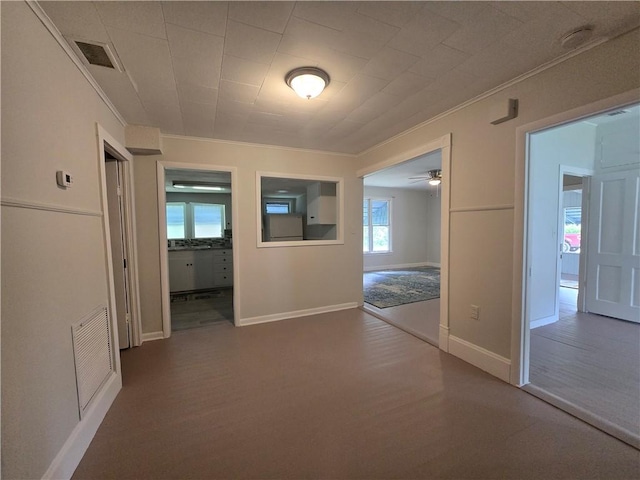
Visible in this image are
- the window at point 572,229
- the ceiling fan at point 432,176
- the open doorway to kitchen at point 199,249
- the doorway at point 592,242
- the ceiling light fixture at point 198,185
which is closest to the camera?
the doorway at point 592,242

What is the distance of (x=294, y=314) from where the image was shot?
3.93 metres

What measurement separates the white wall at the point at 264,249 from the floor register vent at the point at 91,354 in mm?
1233

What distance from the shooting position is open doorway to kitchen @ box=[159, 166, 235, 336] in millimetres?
4285

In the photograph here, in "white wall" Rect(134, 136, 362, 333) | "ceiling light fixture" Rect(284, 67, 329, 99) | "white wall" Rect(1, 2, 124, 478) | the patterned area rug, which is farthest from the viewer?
the patterned area rug

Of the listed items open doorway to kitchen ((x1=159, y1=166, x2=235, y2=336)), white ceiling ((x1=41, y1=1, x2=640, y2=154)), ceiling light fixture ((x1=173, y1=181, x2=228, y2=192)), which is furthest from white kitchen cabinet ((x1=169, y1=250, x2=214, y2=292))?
white ceiling ((x1=41, y1=1, x2=640, y2=154))

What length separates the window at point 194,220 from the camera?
20.8 ft

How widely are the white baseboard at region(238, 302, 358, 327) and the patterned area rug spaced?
0.59 m

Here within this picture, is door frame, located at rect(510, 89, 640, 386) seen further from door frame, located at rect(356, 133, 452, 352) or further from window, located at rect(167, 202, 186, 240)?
window, located at rect(167, 202, 186, 240)

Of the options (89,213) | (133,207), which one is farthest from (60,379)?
(133,207)

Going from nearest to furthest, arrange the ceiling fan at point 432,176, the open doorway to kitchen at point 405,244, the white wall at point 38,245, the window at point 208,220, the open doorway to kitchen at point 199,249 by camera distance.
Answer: the white wall at point 38,245 < the open doorway to kitchen at point 405,244 < the open doorway to kitchen at point 199,249 < the ceiling fan at point 432,176 < the window at point 208,220

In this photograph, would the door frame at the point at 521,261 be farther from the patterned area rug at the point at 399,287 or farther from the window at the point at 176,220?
the window at the point at 176,220

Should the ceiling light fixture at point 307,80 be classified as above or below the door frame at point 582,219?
above

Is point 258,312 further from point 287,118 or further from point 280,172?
point 287,118

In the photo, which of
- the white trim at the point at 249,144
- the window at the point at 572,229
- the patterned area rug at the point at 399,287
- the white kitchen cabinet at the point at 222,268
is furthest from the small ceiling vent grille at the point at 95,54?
the window at the point at 572,229
